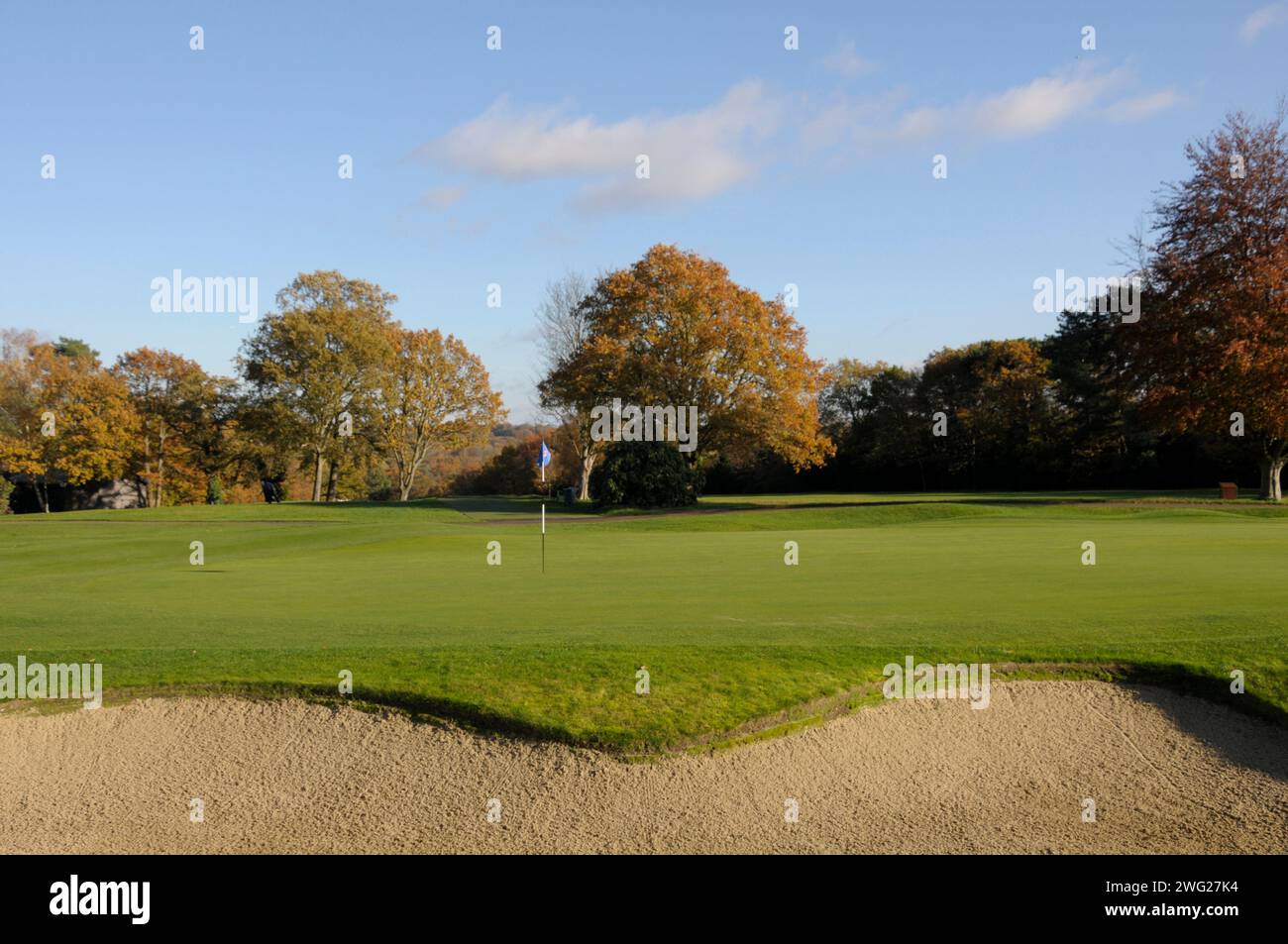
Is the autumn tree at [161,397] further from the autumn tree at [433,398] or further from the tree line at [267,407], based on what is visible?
the autumn tree at [433,398]

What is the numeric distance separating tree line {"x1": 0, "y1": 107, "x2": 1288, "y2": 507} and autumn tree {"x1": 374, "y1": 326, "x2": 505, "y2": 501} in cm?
16

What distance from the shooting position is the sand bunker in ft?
22.1

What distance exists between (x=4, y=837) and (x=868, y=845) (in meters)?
6.76

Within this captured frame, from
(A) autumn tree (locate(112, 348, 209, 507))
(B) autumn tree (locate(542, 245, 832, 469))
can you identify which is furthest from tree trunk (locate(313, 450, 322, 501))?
(B) autumn tree (locate(542, 245, 832, 469))

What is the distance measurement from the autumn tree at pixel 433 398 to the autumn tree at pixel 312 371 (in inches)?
106

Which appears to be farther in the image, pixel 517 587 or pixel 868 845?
pixel 517 587

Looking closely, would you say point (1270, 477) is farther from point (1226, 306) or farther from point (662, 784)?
point (662, 784)

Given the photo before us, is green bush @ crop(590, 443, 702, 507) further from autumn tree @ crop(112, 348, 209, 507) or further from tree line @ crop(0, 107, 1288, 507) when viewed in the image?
autumn tree @ crop(112, 348, 209, 507)

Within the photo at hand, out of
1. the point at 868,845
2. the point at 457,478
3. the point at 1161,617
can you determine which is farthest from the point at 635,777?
the point at 457,478

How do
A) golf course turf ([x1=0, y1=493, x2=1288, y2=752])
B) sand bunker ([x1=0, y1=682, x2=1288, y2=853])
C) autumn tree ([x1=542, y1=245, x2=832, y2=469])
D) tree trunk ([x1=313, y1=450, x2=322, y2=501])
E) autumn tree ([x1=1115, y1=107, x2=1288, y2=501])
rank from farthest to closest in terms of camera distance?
tree trunk ([x1=313, y1=450, x2=322, y2=501])
autumn tree ([x1=542, y1=245, x2=832, y2=469])
autumn tree ([x1=1115, y1=107, x2=1288, y2=501])
golf course turf ([x1=0, y1=493, x2=1288, y2=752])
sand bunker ([x1=0, y1=682, x2=1288, y2=853])

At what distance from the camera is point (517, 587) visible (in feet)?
51.5

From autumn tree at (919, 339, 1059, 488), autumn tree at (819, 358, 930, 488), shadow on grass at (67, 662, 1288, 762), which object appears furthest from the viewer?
autumn tree at (819, 358, 930, 488)
